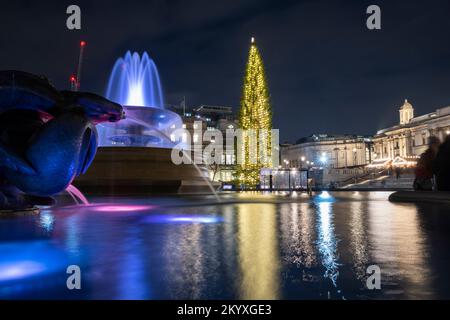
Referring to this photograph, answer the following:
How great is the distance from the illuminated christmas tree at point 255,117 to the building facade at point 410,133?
151 ft

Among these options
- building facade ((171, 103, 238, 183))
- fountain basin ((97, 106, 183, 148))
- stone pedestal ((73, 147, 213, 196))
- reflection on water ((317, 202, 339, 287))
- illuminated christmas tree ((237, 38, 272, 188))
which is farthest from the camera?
building facade ((171, 103, 238, 183))

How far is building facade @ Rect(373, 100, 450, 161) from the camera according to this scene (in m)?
77.2

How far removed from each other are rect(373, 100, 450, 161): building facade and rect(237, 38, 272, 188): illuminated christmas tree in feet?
151

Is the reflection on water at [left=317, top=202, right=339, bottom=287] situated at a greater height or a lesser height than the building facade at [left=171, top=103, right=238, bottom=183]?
lesser

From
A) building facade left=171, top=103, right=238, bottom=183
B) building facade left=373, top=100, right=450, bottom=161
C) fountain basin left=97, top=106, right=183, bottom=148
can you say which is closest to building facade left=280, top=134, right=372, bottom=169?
building facade left=373, top=100, right=450, bottom=161

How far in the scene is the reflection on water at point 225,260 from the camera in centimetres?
270

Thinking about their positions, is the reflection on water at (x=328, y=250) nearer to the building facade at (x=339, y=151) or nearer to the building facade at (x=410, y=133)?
the building facade at (x=410, y=133)

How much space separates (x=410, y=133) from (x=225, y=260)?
100 meters

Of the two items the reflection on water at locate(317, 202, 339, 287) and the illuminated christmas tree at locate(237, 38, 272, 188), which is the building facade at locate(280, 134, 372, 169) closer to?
the illuminated christmas tree at locate(237, 38, 272, 188)

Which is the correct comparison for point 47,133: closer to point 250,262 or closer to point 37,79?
point 37,79

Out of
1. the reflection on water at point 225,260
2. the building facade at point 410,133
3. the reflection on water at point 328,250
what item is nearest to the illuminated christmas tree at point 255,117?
the reflection on water at point 328,250

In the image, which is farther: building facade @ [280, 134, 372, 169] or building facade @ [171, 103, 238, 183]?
building facade @ [280, 134, 372, 169]

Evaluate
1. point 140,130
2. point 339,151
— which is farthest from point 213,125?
point 140,130
